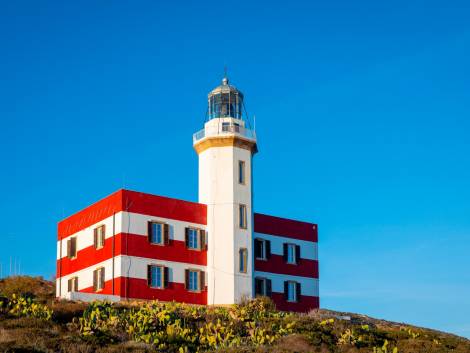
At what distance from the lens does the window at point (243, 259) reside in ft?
157

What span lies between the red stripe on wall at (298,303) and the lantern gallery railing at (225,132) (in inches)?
382

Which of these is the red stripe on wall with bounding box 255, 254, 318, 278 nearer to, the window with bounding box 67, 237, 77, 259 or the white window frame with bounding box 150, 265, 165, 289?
the white window frame with bounding box 150, 265, 165, 289

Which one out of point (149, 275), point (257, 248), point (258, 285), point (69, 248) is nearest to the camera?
point (149, 275)

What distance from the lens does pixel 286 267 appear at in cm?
5162

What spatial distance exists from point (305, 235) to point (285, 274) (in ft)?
10.5

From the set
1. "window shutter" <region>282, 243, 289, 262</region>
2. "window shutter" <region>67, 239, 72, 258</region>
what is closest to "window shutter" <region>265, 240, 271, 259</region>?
"window shutter" <region>282, 243, 289, 262</region>

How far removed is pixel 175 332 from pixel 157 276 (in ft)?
49.2

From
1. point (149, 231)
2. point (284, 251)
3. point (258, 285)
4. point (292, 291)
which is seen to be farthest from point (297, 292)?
point (149, 231)

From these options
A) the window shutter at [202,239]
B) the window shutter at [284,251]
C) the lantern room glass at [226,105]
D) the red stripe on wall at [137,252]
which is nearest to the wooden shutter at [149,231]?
the red stripe on wall at [137,252]

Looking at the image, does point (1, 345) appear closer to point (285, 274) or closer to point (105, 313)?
point (105, 313)

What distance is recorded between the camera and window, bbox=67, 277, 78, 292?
161ft

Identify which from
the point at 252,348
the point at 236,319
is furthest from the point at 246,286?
the point at 252,348

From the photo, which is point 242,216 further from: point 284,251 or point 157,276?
point 157,276

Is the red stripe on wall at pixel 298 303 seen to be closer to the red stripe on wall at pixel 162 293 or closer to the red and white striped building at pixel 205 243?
the red and white striped building at pixel 205 243
